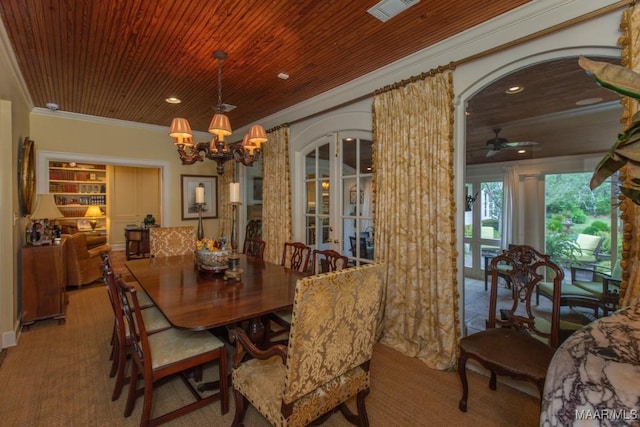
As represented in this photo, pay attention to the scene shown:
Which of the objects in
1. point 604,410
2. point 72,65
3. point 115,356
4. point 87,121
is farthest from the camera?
point 87,121

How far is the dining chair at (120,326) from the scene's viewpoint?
1833 mm

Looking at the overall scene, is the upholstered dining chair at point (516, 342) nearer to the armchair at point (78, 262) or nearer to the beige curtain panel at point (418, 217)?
the beige curtain panel at point (418, 217)

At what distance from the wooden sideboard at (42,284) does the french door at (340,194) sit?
116 inches

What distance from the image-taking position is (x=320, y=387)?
1487 mm

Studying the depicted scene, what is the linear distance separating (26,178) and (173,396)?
10.5ft

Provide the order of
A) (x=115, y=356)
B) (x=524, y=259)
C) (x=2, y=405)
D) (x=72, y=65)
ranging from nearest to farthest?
(x=2, y=405), (x=524, y=259), (x=115, y=356), (x=72, y=65)

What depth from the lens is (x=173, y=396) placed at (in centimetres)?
216

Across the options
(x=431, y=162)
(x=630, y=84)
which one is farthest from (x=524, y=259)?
(x=630, y=84)

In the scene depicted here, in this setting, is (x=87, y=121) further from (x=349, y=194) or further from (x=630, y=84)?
(x=630, y=84)

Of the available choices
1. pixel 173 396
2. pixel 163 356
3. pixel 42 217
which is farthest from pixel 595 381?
pixel 42 217

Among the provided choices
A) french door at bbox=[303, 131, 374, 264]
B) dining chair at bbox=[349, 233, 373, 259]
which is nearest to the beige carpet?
dining chair at bbox=[349, 233, 373, 259]

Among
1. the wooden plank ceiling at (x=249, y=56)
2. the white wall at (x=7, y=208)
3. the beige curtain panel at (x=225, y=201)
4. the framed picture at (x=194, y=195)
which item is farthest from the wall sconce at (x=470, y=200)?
the white wall at (x=7, y=208)

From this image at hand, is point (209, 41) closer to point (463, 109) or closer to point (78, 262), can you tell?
point (463, 109)

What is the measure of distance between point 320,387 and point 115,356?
1.95m
